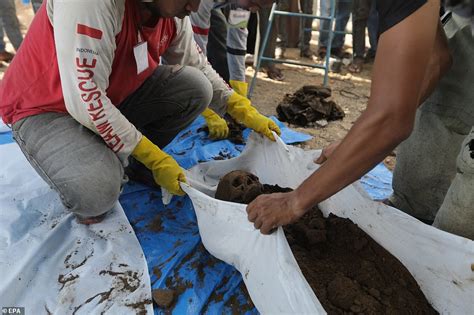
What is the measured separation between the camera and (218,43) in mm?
3613

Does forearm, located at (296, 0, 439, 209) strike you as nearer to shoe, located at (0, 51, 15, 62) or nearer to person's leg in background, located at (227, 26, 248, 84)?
person's leg in background, located at (227, 26, 248, 84)

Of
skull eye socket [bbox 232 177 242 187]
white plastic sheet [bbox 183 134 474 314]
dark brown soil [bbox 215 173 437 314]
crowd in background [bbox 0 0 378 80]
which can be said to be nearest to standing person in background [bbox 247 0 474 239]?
white plastic sheet [bbox 183 134 474 314]

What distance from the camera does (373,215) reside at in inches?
61.3

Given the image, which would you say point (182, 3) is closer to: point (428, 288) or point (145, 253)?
point (145, 253)

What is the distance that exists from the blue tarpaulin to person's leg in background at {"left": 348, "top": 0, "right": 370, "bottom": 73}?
2.89 m

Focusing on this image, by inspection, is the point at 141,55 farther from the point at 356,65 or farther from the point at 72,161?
the point at 356,65

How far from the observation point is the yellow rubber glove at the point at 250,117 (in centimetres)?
205

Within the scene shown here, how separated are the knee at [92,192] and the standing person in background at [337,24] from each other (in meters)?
4.02

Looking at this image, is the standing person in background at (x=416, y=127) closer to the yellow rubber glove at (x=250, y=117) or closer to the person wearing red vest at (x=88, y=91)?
the yellow rubber glove at (x=250, y=117)

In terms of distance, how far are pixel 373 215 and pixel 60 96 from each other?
1.43 m

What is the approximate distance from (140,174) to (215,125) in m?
0.71

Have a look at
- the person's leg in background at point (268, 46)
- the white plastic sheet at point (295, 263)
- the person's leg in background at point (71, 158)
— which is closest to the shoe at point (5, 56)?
the person's leg in background at point (268, 46)

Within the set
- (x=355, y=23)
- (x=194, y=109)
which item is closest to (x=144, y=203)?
(x=194, y=109)

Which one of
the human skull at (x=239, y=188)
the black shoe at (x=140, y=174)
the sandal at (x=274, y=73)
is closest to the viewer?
the human skull at (x=239, y=188)
